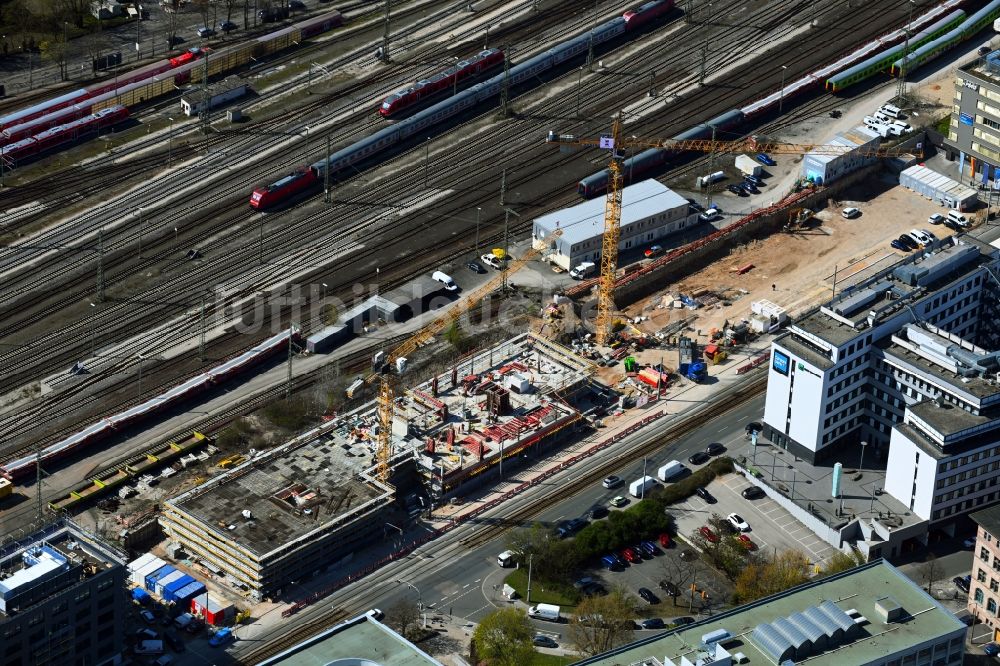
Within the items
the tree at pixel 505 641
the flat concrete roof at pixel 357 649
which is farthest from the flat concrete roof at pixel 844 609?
the tree at pixel 505 641

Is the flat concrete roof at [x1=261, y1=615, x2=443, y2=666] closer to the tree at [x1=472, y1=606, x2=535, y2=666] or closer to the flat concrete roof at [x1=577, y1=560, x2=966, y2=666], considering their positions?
the flat concrete roof at [x1=577, y1=560, x2=966, y2=666]

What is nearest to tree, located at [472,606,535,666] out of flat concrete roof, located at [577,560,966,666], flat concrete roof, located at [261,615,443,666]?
flat concrete roof, located at [261,615,443,666]

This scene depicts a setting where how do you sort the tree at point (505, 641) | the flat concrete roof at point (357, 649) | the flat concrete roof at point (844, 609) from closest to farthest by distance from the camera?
the flat concrete roof at point (844, 609) → the flat concrete roof at point (357, 649) → the tree at point (505, 641)

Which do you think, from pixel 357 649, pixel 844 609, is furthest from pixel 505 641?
pixel 844 609

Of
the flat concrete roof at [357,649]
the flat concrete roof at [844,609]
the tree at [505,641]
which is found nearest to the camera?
the flat concrete roof at [844,609]

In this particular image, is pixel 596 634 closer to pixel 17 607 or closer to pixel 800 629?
pixel 800 629

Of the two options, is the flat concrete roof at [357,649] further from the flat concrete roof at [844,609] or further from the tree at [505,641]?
the tree at [505,641]
